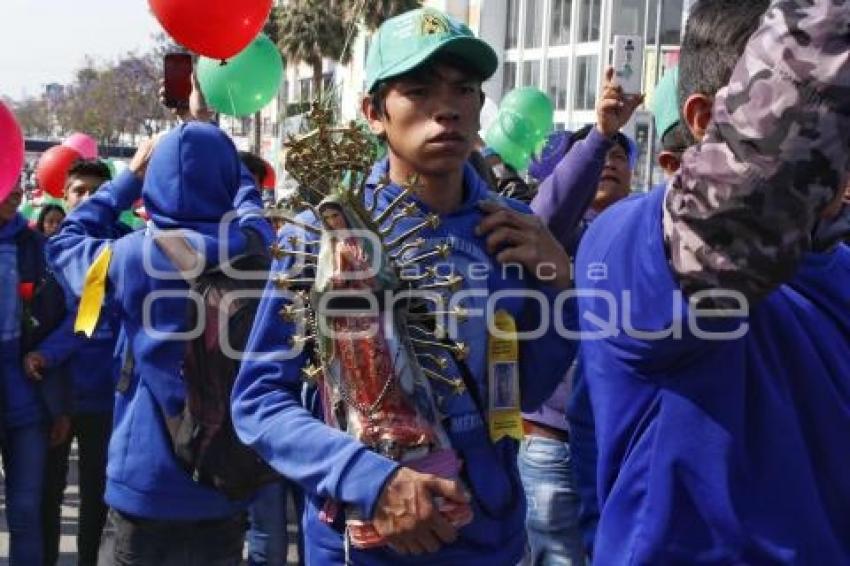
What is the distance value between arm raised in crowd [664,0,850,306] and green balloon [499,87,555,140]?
5.57 metres

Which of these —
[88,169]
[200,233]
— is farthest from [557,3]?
[200,233]

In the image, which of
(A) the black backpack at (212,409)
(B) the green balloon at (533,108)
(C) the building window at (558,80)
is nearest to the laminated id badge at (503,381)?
(A) the black backpack at (212,409)

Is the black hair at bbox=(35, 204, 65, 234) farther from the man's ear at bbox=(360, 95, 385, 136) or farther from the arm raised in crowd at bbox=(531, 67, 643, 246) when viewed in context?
the man's ear at bbox=(360, 95, 385, 136)

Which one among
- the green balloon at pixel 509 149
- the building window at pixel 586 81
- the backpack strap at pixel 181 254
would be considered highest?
the building window at pixel 586 81

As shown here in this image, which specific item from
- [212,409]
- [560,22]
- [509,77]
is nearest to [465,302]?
[212,409]

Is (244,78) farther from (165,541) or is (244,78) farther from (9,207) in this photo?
(165,541)

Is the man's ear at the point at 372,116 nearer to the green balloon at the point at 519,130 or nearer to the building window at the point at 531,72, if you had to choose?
the green balloon at the point at 519,130

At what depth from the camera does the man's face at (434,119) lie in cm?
207

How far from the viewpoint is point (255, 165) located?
19.6 ft

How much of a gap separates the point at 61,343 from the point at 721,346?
12.5 ft

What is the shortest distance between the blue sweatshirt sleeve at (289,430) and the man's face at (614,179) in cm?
181

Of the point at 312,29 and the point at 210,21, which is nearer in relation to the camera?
the point at 210,21

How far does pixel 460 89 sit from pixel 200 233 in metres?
1.25

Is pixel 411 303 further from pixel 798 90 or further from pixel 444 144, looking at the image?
pixel 798 90
